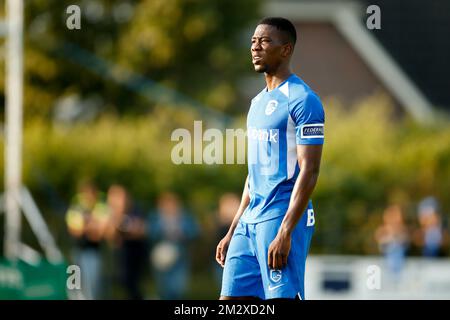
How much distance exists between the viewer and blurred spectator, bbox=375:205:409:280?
20016mm

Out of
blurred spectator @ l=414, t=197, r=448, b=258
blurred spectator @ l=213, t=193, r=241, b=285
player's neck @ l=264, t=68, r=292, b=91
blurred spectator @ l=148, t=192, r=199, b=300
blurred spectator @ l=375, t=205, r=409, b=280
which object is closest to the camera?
player's neck @ l=264, t=68, r=292, b=91

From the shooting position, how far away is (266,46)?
693 cm

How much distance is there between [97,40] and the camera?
2472 centimetres

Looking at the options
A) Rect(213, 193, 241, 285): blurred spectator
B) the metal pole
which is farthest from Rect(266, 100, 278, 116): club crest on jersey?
Rect(213, 193, 241, 285): blurred spectator

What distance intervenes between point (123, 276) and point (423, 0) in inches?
485

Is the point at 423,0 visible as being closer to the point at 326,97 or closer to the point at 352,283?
the point at 326,97

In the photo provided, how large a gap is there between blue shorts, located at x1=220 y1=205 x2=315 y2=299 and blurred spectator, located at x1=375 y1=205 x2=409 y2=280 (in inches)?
498

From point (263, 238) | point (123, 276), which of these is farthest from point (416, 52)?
point (263, 238)

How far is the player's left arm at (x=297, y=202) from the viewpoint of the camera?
6.76m

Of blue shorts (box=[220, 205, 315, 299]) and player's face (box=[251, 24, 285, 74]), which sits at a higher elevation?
player's face (box=[251, 24, 285, 74])

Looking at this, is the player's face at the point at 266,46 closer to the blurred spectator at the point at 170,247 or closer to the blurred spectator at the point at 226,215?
the blurred spectator at the point at 226,215
